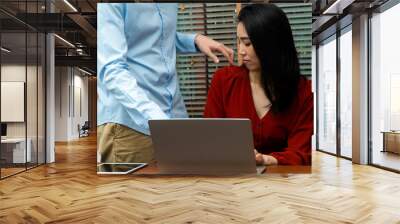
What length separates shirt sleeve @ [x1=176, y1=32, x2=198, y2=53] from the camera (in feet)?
12.3

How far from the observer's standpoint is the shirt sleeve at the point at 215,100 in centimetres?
340

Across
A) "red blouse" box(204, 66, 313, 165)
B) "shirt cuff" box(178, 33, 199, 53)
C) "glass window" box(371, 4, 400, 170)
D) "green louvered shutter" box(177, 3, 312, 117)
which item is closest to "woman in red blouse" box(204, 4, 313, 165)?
"red blouse" box(204, 66, 313, 165)

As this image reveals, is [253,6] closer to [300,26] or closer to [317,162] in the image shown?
[300,26]

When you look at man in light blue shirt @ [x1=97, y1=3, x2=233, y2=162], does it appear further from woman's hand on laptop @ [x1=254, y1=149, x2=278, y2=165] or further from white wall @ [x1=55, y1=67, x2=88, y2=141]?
white wall @ [x1=55, y1=67, x2=88, y2=141]

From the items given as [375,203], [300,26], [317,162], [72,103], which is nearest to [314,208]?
[375,203]

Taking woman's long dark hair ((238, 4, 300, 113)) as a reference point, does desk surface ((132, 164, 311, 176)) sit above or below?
below

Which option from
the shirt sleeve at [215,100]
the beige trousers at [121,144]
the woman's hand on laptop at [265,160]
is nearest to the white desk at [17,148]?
the beige trousers at [121,144]

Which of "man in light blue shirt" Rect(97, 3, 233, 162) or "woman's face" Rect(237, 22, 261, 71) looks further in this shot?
"man in light blue shirt" Rect(97, 3, 233, 162)

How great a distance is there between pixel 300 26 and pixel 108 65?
181 cm

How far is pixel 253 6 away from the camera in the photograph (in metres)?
3.13

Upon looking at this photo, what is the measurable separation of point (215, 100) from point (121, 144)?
1.35 meters

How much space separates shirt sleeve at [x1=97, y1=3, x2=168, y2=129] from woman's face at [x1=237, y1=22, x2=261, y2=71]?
0.96m

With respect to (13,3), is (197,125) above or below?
below

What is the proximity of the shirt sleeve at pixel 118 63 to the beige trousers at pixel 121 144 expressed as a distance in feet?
0.60
